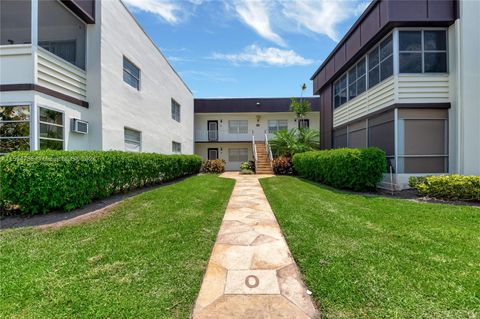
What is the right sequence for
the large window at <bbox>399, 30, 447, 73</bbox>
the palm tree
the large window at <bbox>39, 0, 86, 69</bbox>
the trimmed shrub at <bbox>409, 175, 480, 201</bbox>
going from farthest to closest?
the palm tree → the large window at <bbox>399, 30, 447, 73</bbox> → the large window at <bbox>39, 0, 86, 69</bbox> → the trimmed shrub at <bbox>409, 175, 480, 201</bbox>

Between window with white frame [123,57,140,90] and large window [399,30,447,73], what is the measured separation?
399 inches

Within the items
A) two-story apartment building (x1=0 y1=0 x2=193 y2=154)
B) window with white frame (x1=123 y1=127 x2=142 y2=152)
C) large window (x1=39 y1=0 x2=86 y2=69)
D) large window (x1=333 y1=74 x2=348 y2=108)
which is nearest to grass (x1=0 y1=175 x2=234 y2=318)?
two-story apartment building (x1=0 y1=0 x2=193 y2=154)

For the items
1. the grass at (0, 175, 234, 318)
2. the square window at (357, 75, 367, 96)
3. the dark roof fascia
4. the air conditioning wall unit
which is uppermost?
the dark roof fascia

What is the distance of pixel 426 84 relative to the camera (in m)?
8.42

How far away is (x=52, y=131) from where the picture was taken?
6844mm

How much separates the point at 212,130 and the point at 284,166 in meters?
10.0

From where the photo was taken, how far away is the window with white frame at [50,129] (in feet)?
21.3

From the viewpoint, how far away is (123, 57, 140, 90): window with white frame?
9.94 meters

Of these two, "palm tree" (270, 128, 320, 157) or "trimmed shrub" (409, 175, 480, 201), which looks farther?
"palm tree" (270, 128, 320, 157)

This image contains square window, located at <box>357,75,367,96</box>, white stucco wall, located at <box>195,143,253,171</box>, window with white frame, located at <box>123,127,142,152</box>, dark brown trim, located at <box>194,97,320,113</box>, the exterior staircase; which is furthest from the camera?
white stucco wall, located at <box>195,143,253,171</box>

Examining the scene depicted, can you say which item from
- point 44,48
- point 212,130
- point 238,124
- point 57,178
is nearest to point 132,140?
point 44,48

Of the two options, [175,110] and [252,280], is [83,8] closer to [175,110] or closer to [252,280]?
[252,280]

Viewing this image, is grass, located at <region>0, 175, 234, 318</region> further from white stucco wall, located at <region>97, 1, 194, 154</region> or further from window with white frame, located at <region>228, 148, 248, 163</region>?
window with white frame, located at <region>228, 148, 248, 163</region>

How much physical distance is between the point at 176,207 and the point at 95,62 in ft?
18.2
